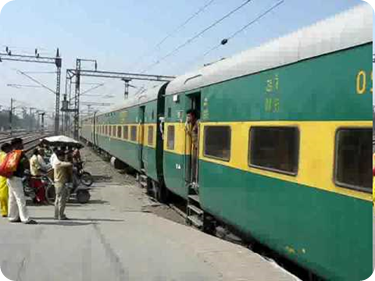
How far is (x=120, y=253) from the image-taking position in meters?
6.94

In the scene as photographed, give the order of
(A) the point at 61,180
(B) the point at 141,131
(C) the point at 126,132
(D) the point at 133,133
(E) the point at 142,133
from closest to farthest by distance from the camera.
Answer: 1. (A) the point at 61,180
2. (E) the point at 142,133
3. (B) the point at 141,131
4. (D) the point at 133,133
5. (C) the point at 126,132

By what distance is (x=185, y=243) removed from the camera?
297 inches

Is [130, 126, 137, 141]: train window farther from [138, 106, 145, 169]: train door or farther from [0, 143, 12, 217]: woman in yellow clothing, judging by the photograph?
[0, 143, 12, 217]: woman in yellow clothing

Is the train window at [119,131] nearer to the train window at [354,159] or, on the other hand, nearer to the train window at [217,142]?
the train window at [217,142]

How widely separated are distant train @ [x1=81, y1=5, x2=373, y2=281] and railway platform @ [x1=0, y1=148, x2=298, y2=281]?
1.40 feet

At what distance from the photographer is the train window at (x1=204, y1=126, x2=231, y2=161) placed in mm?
7336

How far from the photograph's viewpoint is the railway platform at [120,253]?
5859 mm

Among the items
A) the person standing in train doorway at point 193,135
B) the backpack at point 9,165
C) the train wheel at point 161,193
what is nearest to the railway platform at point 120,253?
the backpack at point 9,165

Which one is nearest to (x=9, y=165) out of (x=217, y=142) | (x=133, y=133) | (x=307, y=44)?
(x=217, y=142)

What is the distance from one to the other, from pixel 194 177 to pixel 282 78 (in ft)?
14.6

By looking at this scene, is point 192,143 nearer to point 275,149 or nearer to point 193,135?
point 193,135

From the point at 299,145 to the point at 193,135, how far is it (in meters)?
4.82

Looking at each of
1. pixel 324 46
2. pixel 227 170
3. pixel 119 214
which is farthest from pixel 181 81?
pixel 324 46

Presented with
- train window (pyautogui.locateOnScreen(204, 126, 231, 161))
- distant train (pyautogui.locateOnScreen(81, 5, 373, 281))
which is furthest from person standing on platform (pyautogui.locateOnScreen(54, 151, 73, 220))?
train window (pyautogui.locateOnScreen(204, 126, 231, 161))
